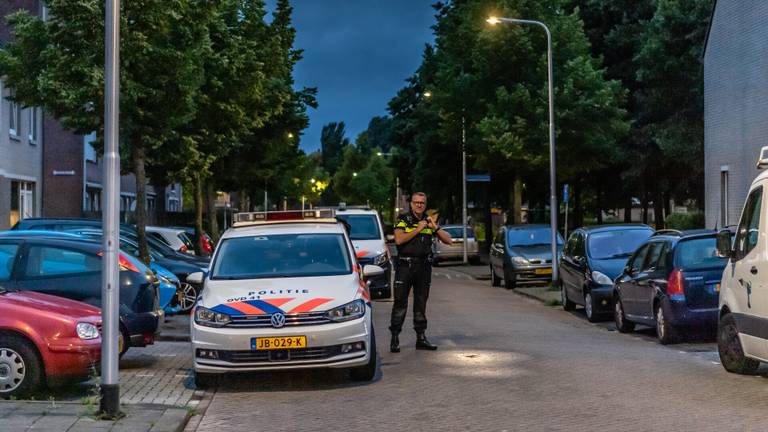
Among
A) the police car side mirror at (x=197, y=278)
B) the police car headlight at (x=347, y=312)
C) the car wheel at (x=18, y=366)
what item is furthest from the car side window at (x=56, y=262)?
the police car headlight at (x=347, y=312)

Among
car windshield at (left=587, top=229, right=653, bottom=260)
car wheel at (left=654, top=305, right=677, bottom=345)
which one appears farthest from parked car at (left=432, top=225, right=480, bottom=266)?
car wheel at (left=654, top=305, right=677, bottom=345)

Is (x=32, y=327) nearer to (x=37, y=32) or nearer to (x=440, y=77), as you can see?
(x=37, y=32)

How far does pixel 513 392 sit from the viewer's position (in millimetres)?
10211

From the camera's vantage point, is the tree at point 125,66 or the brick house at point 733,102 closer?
the tree at point 125,66

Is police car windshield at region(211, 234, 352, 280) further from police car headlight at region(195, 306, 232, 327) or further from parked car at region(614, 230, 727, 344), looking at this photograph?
parked car at region(614, 230, 727, 344)

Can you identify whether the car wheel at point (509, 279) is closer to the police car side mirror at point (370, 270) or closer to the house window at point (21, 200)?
the house window at point (21, 200)

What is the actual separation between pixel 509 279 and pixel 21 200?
59.8 feet

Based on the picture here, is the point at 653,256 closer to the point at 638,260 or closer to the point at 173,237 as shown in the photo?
the point at 638,260

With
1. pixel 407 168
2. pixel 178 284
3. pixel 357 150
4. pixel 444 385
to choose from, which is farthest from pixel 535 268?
pixel 357 150

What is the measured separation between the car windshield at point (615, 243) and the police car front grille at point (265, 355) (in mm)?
10672

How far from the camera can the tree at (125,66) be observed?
19.1m

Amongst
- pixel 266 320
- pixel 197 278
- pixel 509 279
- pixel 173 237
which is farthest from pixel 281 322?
pixel 509 279

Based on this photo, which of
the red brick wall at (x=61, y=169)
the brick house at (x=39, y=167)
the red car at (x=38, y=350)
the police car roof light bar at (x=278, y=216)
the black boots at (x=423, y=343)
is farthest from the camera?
the red brick wall at (x=61, y=169)

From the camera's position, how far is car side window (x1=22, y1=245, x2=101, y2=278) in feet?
40.7
